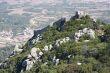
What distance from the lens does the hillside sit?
36.8 m

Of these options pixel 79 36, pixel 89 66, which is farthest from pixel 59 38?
pixel 89 66

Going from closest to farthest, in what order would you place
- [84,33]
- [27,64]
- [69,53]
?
[69,53] → [27,64] → [84,33]

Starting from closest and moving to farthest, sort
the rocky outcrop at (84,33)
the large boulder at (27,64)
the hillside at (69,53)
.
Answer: the hillside at (69,53)
the large boulder at (27,64)
the rocky outcrop at (84,33)

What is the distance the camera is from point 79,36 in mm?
46625

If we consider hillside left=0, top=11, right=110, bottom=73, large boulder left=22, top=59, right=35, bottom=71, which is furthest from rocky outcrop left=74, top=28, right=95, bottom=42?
large boulder left=22, top=59, right=35, bottom=71

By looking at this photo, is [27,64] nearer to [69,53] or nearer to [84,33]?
[69,53]

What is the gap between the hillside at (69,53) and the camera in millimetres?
36844

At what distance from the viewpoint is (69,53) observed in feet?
135

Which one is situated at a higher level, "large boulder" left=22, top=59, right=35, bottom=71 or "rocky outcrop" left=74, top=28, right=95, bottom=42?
"rocky outcrop" left=74, top=28, right=95, bottom=42

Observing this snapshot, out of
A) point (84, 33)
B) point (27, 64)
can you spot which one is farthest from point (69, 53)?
point (84, 33)

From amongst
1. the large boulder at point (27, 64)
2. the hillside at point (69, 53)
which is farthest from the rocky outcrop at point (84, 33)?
the large boulder at point (27, 64)

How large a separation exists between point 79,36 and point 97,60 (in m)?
8.41

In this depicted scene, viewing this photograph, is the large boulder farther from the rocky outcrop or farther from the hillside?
the rocky outcrop

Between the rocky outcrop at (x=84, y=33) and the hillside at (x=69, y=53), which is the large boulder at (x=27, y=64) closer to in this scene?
the hillside at (x=69, y=53)
